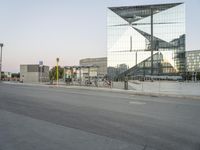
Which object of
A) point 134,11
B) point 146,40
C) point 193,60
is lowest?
point 193,60

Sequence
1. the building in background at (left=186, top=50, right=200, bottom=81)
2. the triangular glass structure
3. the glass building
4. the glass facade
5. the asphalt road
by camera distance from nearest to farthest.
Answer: the asphalt road, the glass building, the triangular glass structure, the building in background at (left=186, top=50, right=200, bottom=81), the glass facade

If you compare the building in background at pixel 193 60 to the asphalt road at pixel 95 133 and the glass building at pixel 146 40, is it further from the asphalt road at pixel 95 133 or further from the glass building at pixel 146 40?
the asphalt road at pixel 95 133

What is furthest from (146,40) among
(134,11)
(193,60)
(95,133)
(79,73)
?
(95,133)

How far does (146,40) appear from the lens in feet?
456

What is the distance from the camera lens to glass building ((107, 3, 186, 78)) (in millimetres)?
133750

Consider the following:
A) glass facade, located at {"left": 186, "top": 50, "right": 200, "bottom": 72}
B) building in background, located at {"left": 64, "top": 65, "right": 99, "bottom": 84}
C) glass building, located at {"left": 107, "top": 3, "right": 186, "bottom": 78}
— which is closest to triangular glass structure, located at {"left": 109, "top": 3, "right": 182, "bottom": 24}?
glass building, located at {"left": 107, "top": 3, "right": 186, "bottom": 78}

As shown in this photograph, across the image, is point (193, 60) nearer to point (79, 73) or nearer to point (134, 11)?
point (134, 11)

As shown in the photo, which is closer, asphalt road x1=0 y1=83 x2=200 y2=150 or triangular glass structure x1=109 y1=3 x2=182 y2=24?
asphalt road x1=0 y1=83 x2=200 y2=150

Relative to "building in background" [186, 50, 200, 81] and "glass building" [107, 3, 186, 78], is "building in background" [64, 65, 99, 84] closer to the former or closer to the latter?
"glass building" [107, 3, 186, 78]

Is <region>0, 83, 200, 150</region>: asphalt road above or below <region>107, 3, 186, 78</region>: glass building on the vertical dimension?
below

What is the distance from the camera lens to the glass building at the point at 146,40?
439 feet

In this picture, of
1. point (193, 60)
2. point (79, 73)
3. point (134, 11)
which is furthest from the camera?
point (193, 60)

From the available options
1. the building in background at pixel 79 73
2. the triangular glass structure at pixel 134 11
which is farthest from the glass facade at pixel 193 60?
the building in background at pixel 79 73

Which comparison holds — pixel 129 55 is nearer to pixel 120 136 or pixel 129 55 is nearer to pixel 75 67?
pixel 75 67
